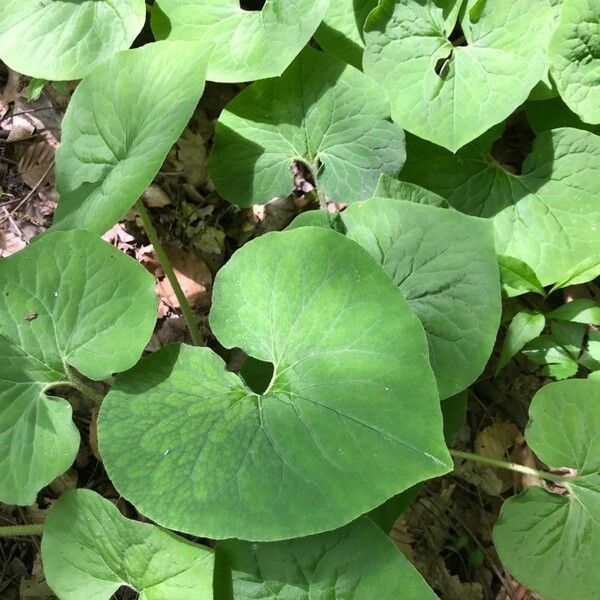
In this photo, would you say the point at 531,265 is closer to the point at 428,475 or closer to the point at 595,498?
the point at 595,498

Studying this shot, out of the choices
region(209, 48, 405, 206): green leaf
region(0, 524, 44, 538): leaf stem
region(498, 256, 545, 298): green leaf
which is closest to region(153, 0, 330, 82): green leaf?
region(209, 48, 405, 206): green leaf

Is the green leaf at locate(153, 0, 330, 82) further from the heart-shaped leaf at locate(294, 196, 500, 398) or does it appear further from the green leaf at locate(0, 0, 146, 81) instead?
the heart-shaped leaf at locate(294, 196, 500, 398)

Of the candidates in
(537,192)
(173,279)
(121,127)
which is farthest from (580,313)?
(121,127)

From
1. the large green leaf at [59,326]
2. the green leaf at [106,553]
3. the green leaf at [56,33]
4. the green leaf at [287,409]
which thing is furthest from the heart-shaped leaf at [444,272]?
the green leaf at [56,33]

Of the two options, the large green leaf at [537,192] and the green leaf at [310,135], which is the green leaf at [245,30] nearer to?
the green leaf at [310,135]

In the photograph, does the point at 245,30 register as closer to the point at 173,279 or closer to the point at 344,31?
the point at 344,31

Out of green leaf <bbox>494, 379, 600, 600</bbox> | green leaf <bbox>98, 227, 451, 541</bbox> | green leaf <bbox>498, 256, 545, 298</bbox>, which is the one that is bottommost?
green leaf <bbox>494, 379, 600, 600</bbox>
